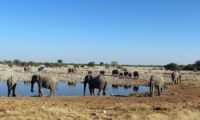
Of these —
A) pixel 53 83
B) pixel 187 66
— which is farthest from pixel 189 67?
pixel 53 83

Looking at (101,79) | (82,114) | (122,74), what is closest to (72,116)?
(82,114)

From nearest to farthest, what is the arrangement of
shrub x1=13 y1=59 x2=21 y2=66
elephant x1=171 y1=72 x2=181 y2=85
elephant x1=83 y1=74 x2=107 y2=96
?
elephant x1=83 y1=74 x2=107 y2=96
elephant x1=171 y1=72 x2=181 y2=85
shrub x1=13 y1=59 x2=21 y2=66

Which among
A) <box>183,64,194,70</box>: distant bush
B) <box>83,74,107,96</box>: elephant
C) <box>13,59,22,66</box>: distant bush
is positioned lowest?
<box>83,74,107,96</box>: elephant

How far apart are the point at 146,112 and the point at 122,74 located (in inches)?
2148

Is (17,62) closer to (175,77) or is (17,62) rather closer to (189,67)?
(189,67)

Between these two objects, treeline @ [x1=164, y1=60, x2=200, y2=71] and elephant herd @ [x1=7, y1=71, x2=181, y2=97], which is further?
treeline @ [x1=164, y1=60, x2=200, y2=71]

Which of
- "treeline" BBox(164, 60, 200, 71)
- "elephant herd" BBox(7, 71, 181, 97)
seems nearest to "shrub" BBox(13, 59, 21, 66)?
"treeline" BBox(164, 60, 200, 71)

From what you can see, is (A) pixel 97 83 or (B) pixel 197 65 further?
(B) pixel 197 65

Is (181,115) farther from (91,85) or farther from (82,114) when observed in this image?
(91,85)

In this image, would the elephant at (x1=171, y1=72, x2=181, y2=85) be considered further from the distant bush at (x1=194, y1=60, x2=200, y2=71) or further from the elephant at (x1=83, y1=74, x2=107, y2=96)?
the distant bush at (x1=194, y1=60, x2=200, y2=71)

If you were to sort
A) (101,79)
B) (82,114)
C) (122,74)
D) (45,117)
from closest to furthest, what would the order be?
(45,117) < (82,114) < (101,79) < (122,74)

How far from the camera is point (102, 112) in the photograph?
22203mm

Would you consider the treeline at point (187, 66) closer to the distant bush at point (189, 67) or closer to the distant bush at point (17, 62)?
the distant bush at point (189, 67)

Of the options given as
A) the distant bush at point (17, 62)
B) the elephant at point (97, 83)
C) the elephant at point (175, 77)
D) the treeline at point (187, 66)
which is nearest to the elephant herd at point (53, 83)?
the elephant at point (97, 83)
